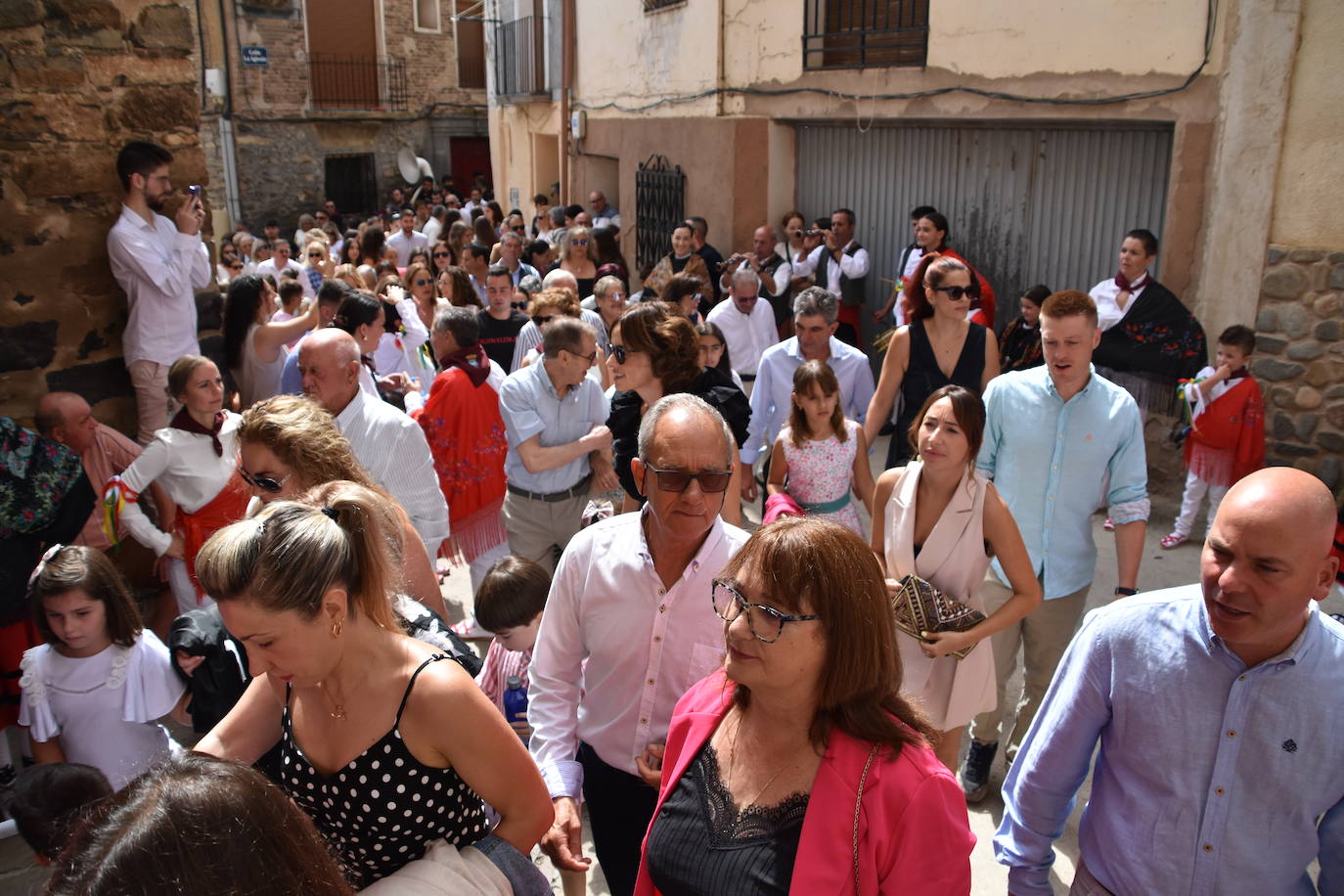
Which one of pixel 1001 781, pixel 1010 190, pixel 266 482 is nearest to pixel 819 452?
pixel 1001 781

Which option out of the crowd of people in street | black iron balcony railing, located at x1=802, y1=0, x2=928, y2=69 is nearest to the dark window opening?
black iron balcony railing, located at x1=802, y1=0, x2=928, y2=69

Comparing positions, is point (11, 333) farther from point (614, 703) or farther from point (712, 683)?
point (712, 683)

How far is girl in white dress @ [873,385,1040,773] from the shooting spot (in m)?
3.26

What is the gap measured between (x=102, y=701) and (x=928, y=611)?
274cm

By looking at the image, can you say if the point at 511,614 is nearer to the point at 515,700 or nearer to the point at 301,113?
the point at 515,700

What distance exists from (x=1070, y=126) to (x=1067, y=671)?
6.17 m

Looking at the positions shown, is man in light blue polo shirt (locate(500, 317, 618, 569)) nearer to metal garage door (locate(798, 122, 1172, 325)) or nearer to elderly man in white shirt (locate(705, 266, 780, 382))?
elderly man in white shirt (locate(705, 266, 780, 382))

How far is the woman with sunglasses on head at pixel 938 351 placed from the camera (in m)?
4.63

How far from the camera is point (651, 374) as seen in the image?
12.8 feet

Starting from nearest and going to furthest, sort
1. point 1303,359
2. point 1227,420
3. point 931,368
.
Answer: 1. point 931,368
2. point 1227,420
3. point 1303,359

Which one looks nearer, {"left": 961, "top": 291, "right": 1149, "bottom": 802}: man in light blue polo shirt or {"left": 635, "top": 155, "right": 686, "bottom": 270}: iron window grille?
{"left": 961, "top": 291, "right": 1149, "bottom": 802}: man in light blue polo shirt

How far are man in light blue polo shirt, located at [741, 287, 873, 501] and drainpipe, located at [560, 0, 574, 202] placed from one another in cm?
1061

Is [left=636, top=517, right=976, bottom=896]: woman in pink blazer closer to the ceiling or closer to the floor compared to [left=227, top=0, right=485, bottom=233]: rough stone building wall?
closer to the floor

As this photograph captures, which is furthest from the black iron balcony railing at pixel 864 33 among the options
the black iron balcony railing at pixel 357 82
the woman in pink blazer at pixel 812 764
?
the black iron balcony railing at pixel 357 82
